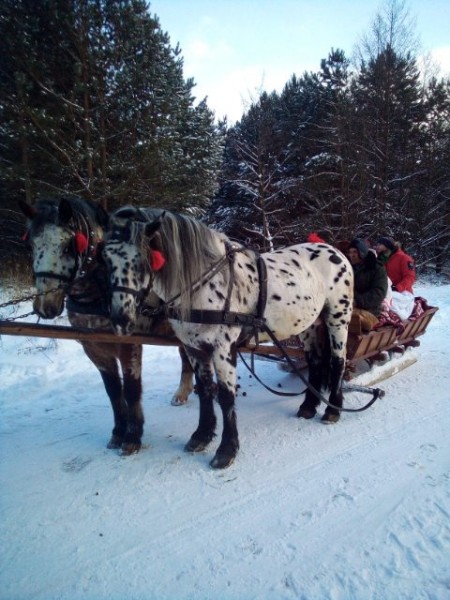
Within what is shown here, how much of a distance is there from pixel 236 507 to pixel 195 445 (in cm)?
79

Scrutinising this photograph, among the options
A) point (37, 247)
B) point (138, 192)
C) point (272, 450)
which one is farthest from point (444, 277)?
point (37, 247)

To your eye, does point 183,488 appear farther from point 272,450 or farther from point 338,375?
point 338,375

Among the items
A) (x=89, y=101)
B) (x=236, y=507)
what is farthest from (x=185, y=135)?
(x=236, y=507)

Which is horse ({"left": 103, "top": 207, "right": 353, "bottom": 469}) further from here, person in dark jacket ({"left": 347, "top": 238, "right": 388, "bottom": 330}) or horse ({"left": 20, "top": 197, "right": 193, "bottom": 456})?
person in dark jacket ({"left": 347, "top": 238, "right": 388, "bottom": 330})

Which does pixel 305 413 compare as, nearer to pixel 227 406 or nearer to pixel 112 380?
pixel 227 406

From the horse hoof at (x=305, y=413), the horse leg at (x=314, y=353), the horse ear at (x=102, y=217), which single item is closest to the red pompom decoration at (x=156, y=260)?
the horse ear at (x=102, y=217)

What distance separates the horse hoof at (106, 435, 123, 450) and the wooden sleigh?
91cm

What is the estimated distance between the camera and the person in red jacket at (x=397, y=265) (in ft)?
17.3

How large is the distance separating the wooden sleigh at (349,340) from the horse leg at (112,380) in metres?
0.22

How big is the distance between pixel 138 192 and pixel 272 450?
7930mm

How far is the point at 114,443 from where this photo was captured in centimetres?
321

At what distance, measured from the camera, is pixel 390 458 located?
113 inches

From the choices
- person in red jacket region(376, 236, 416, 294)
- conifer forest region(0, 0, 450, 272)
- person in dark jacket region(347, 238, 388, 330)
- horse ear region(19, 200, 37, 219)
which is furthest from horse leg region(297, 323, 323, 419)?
conifer forest region(0, 0, 450, 272)

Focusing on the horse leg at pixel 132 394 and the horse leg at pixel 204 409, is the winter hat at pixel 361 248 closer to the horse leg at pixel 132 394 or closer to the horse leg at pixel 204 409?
the horse leg at pixel 204 409
